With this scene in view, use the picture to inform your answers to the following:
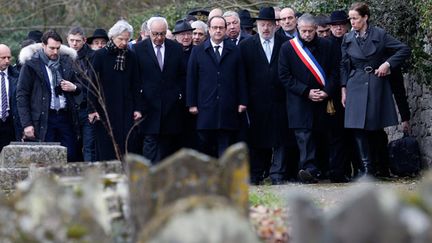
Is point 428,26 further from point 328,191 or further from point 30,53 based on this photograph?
point 30,53

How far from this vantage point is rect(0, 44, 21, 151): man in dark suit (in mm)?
16453

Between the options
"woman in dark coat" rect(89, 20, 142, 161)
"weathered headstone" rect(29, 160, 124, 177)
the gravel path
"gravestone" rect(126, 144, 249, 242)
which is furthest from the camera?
"woman in dark coat" rect(89, 20, 142, 161)

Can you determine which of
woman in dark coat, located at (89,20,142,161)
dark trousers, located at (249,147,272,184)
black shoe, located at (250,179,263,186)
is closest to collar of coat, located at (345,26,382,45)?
dark trousers, located at (249,147,272,184)

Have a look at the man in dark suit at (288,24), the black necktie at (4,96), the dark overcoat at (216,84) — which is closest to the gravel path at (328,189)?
the dark overcoat at (216,84)

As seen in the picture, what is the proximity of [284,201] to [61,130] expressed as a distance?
6005 millimetres

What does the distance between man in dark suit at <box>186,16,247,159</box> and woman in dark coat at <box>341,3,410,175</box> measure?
55.1 inches

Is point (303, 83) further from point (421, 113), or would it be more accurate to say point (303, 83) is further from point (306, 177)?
point (421, 113)

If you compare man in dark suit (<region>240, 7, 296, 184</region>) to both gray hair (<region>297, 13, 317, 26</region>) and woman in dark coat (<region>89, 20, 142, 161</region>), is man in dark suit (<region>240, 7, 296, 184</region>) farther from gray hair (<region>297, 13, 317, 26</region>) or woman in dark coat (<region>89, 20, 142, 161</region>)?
woman in dark coat (<region>89, 20, 142, 161</region>)

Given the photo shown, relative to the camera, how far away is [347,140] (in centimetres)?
1630

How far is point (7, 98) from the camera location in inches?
648

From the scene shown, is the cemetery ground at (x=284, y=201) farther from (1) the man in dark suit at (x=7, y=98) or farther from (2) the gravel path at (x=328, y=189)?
(1) the man in dark suit at (x=7, y=98)

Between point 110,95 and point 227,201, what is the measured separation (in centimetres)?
888

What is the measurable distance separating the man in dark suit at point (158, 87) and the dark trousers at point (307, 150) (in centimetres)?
169

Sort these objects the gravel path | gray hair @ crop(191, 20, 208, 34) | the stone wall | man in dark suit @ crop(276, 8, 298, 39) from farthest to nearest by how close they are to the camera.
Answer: gray hair @ crop(191, 20, 208, 34), the stone wall, man in dark suit @ crop(276, 8, 298, 39), the gravel path
